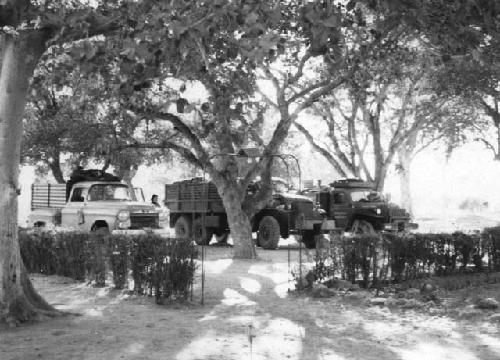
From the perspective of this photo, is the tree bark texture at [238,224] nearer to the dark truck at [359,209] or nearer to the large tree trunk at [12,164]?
the dark truck at [359,209]

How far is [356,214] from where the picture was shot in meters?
19.2

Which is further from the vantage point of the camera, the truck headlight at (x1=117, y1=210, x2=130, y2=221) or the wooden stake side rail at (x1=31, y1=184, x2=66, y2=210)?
the wooden stake side rail at (x1=31, y1=184, x2=66, y2=210)

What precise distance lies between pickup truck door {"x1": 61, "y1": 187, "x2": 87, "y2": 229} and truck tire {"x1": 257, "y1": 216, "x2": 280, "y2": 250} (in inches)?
215

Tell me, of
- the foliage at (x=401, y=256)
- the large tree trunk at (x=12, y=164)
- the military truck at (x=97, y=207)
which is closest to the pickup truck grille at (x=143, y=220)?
the military truck at (x=97, y=207)

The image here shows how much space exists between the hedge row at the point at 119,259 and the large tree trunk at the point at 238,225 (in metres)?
5.07

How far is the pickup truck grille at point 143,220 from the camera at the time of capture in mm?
15453

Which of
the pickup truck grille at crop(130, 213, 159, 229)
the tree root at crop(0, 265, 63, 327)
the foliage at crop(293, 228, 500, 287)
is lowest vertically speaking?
the tree root at crop(0, 265, 63, 327)

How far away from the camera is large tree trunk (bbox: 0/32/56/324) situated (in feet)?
23.9

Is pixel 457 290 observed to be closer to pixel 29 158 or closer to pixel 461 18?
pixel 461 18

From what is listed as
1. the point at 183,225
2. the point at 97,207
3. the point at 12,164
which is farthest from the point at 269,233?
the point at 12,164

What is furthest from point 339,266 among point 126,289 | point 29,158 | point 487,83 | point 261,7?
point 29,158

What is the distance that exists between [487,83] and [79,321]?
1143 cm

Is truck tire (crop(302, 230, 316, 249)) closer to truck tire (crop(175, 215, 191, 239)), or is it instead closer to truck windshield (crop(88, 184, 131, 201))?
truck tire (crop(175, 215, 191, 239))

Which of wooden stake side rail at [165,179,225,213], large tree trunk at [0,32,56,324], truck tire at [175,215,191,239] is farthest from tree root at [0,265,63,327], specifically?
truck tire at [175,215,191,239]
